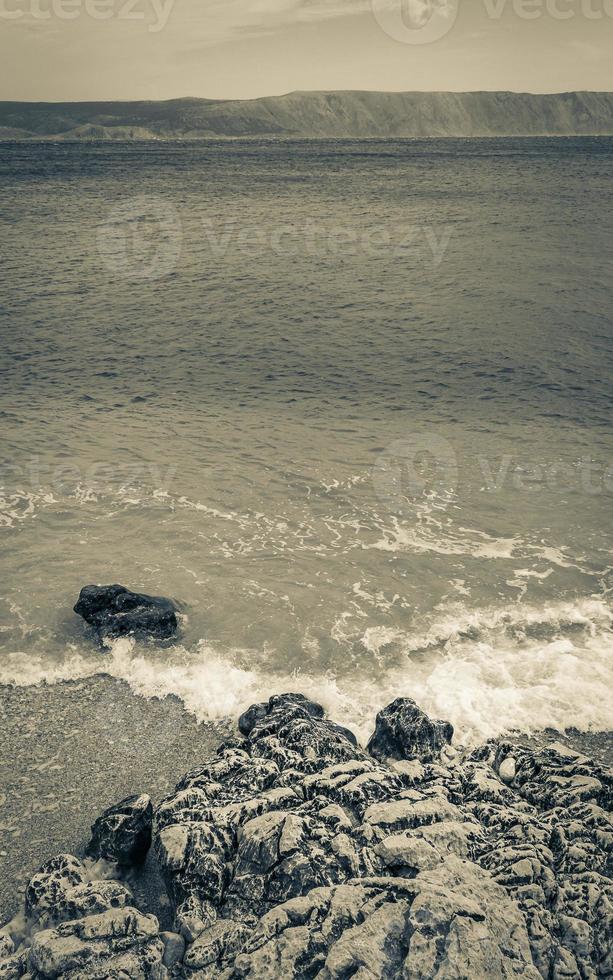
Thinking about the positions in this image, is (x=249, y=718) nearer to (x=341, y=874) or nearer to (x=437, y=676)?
(x=437, y=676)

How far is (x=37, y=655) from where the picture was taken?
11.4m

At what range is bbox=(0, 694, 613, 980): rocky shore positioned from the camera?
593 centimetres

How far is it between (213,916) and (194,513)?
10320 millimetres

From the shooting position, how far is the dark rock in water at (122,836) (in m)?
7.58

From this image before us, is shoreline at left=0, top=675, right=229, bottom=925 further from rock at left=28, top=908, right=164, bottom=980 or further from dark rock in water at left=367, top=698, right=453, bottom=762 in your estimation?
dark rock in water at left=367, top=698, right=453, bottom=762

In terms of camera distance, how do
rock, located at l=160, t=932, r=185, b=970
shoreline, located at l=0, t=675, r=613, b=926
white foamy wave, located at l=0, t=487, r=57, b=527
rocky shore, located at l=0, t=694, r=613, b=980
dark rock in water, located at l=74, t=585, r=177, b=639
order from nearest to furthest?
rocky shore, located at l=0, t=694, r=613, b=980, rock, located at l=160, t=932, r=185, b=970, shoreline, located at l=0, t=675, r=613, b=926, dark rock in water, located at l=74, t=585, r=177, b=639, white foamy wave, located at l=0, t=487, r=57, b=527

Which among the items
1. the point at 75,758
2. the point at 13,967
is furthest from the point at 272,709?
the point at 13,967

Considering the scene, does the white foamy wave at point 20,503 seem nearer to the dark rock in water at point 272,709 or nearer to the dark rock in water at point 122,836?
the dark rock in water at point 272,709

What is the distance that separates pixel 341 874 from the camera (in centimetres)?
669

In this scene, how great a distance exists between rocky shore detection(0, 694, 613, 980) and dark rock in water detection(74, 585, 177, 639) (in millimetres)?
3658

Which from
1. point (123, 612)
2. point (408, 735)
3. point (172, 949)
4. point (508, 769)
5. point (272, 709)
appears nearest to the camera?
point (172, 949)

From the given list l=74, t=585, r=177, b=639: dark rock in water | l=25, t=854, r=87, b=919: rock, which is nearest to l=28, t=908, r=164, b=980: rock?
l=25, t=854, r=87, b=919: rock

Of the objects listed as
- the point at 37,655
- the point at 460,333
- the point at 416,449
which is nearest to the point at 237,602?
the point at 37,655

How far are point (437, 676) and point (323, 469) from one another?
26.8ft
